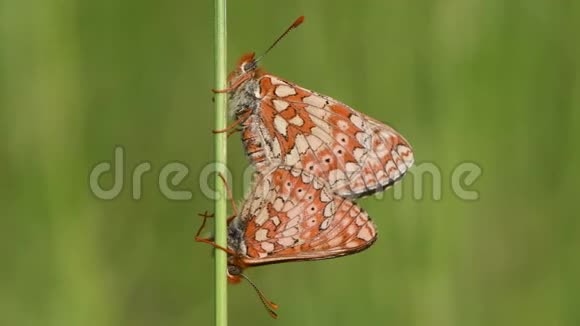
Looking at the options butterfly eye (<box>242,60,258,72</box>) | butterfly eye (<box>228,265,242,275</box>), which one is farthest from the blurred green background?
butterfly eye (<box>242,60,258,72</box>)

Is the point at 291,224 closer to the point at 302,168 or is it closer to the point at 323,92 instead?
the point at 302,168

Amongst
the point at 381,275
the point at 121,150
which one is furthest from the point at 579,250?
the point at 121,150

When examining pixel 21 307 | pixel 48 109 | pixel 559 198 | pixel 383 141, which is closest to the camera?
pixel 383 141

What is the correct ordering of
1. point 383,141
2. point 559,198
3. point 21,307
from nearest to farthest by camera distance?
1. point 383,141
2. point 21,307
3. point 559,198

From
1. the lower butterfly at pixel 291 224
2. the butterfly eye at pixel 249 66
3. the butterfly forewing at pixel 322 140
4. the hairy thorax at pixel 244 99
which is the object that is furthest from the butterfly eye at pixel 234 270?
the butterfly eye at pixel 249 66

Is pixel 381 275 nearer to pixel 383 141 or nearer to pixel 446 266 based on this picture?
pixel 446 266

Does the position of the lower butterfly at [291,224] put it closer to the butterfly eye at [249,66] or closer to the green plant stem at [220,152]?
the butterfly eye at [249,66]

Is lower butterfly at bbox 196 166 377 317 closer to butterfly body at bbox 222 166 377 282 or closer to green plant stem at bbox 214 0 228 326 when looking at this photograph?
butterfly body at bbox 222 166 377 282
